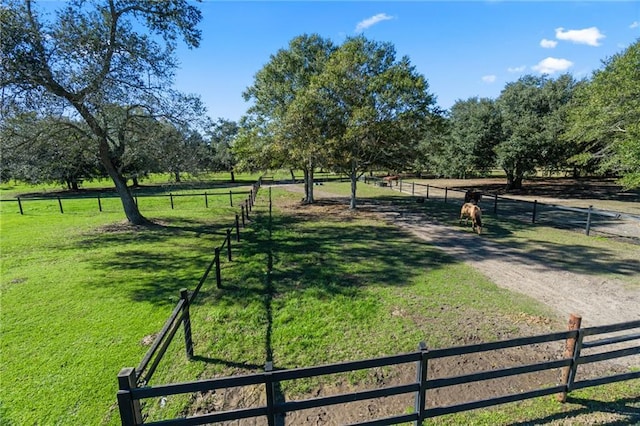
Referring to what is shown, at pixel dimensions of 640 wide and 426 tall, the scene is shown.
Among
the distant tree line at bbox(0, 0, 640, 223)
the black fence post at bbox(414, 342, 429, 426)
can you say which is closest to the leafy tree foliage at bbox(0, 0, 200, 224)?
the distant tree line at bbox(0, 0, 640, 223)

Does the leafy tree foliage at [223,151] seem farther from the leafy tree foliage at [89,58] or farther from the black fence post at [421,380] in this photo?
the black fence post at [421,380]

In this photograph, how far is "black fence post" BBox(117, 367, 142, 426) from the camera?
234 cm

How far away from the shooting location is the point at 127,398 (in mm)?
2379

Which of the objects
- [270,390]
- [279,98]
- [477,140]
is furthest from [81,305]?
[477,140]

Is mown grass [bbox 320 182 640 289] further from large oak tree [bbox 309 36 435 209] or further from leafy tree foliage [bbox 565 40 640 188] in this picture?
large oak tree [bbox 309 36 435 209]

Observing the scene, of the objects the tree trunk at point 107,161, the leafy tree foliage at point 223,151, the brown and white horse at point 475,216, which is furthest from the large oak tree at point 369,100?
the leafy tree foliage at point 223,151

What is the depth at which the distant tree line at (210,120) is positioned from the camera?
971cm

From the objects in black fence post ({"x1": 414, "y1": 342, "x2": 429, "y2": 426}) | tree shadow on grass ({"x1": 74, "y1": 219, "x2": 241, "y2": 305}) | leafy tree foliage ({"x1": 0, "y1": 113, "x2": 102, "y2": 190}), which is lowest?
tree shadow on grass ({"x1": 74, "y1": 219, "x2": 241, "y2": 305})

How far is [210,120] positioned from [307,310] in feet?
34.9

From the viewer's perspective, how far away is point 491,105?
28.2 metres

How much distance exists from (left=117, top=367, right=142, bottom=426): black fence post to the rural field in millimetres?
1293

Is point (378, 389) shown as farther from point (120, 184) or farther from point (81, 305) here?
point (120, 184)

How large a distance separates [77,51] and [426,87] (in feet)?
44.5

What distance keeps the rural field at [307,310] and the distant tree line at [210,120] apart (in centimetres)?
367
